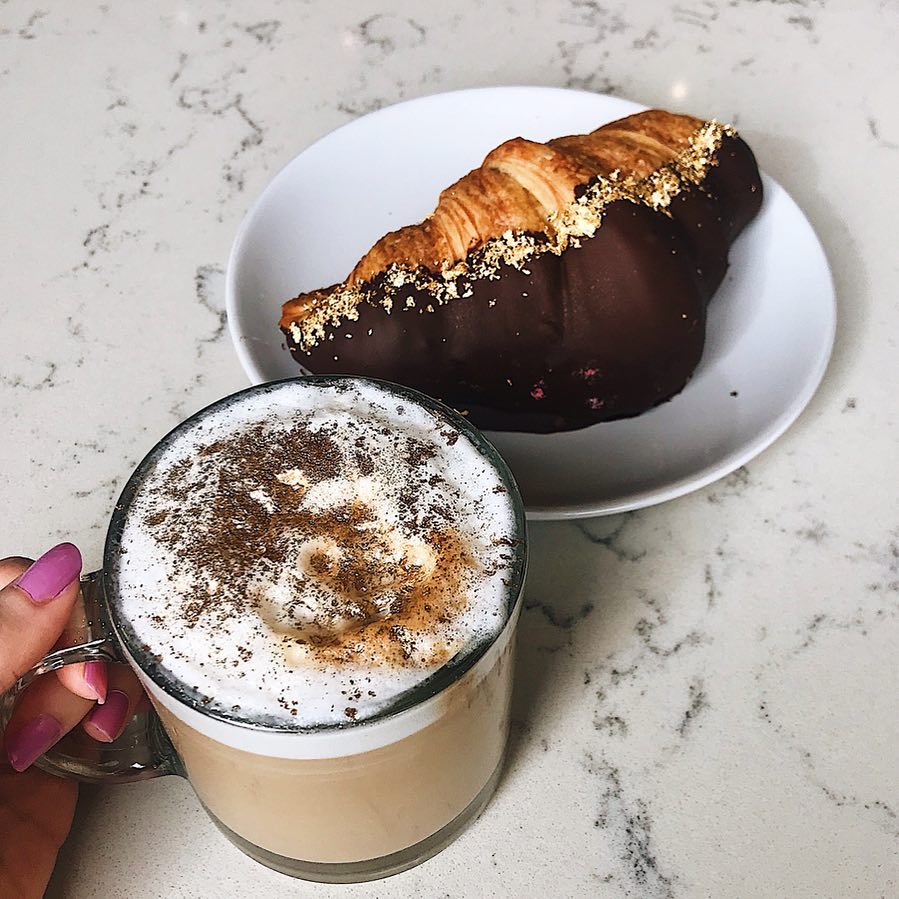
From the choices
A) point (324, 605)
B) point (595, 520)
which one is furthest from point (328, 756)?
point (595, 520)

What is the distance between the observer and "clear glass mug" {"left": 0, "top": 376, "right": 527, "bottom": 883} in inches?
18.1

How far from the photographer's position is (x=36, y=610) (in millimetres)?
539

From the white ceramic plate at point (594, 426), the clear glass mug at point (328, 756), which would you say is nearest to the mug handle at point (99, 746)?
the clear glass mug at point (328, 756)

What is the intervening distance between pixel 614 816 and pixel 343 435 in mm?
287

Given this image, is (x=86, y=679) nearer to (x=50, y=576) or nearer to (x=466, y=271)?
(x=50, y=576)

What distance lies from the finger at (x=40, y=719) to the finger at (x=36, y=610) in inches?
2.4

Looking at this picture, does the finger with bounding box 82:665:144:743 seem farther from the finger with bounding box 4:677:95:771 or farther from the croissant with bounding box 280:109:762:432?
the croissant with bounding box 280:109:762:432

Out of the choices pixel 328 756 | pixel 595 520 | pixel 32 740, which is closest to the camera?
pixel 328 756

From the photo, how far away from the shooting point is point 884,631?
0.70 meters

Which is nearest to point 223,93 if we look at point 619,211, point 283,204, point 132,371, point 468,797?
point 283,204

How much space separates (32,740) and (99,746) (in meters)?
0.04

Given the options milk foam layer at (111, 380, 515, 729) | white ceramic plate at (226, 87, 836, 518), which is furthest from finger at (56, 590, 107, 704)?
white ceramic plate at (226, 87, 836, 518)

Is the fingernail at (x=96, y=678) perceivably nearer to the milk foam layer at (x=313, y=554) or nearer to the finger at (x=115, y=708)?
the finger at (x=115, y=708)

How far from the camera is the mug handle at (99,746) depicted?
1.76 feet
